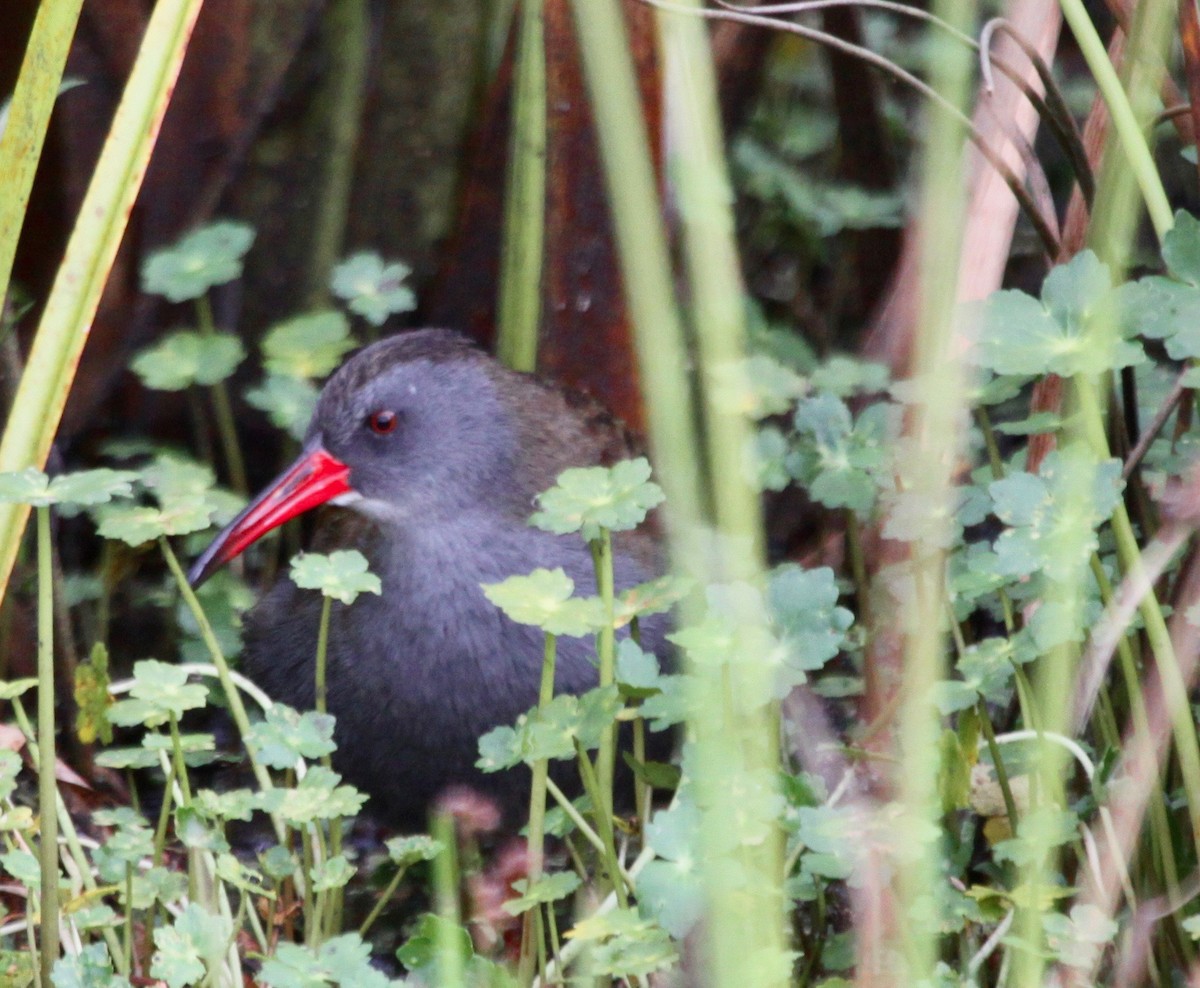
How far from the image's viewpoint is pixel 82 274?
1.52m

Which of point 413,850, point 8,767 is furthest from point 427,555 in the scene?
point 8,767

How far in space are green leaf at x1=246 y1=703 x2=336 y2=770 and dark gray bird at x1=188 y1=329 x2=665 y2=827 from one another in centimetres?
44

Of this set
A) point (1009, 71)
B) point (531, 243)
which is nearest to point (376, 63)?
point (531, 243)

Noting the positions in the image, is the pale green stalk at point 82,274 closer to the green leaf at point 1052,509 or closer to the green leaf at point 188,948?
the green leaf at point 188,948

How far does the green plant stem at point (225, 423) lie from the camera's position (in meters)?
2.55

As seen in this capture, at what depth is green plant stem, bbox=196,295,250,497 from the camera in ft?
8.37

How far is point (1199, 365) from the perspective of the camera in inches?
66.4

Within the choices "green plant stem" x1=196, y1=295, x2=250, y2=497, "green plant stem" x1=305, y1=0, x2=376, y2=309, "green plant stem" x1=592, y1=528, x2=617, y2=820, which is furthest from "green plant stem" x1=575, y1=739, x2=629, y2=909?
"green plant stem" x1=305, y1=0, x2=376, y2=309

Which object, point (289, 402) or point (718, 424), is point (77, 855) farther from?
point (718, 424)

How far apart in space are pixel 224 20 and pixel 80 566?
2.84 feet

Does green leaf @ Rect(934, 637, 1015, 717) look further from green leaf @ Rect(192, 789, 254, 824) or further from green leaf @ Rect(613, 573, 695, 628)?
green leaf @ Rect(192, 789, 254, 824)

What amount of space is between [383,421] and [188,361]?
33 centimetres

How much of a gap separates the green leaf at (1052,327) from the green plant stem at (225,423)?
1274 millimetres

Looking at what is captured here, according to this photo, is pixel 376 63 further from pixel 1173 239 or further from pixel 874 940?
pixel 874 940
